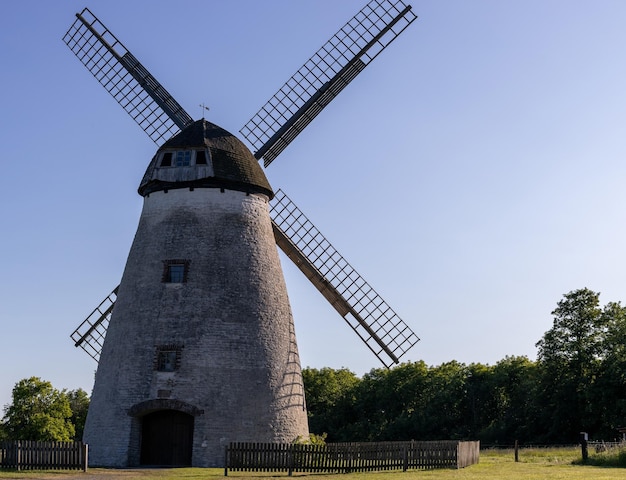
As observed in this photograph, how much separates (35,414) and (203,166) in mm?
22210

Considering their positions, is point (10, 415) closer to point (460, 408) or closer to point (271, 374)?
point (271, 374)

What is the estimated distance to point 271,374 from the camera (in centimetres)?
2636

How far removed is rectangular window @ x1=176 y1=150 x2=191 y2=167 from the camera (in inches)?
1089

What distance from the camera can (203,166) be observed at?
27.3 meters

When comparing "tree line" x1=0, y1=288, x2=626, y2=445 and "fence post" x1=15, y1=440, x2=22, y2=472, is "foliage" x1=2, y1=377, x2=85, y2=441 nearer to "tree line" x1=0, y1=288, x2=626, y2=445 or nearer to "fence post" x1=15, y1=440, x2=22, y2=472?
"tree line" x1=0, y1=288, x2=626, y2=445

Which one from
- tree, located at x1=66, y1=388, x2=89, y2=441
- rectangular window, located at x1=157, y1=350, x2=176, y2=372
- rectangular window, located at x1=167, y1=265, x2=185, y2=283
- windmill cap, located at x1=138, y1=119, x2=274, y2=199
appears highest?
windmill cap, located at x1=138, y1=119, x2=274, y2=199

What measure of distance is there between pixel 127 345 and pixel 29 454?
467 cm

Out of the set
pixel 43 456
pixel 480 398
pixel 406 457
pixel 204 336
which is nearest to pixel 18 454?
pixel 43 456

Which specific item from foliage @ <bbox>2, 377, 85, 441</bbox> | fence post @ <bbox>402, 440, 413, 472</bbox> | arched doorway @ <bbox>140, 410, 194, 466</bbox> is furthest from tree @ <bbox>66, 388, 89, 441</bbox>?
fence post @ <bbox>402, 440, 413, 472</bbox>

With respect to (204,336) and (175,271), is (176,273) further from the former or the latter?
(204,336)

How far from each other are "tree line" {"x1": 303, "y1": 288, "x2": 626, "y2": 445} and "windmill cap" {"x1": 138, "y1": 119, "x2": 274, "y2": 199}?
914 inches

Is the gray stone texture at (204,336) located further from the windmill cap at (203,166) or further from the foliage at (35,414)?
the foliage at (35,414)

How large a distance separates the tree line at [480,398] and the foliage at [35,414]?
54 mm

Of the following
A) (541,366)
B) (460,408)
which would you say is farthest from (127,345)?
(460,408)
